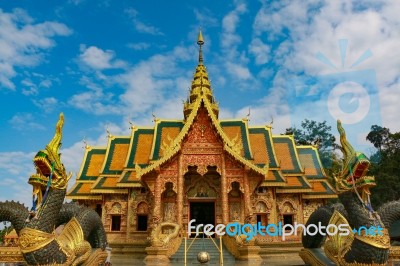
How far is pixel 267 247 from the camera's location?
17.2m

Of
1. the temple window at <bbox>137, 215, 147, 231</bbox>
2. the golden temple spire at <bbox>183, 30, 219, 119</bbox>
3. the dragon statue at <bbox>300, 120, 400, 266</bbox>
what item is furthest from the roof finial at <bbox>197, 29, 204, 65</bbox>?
the dragon statue at <bbox>300, 120, 400, 266</bbox>

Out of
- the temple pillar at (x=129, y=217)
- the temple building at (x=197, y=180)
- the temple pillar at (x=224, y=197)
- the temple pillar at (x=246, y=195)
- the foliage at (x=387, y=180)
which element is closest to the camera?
the temple pillar at (x=246, y=195)

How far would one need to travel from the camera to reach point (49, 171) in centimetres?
756

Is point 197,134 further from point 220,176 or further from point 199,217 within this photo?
point 199,217

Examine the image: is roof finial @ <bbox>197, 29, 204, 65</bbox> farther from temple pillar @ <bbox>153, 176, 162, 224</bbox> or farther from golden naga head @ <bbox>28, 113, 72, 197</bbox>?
golden naga head @ <bbox>28, 113, 72, 197</bbox>

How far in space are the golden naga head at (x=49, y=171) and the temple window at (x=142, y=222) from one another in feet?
37.3

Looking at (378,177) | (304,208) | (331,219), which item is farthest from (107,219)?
(378,177)

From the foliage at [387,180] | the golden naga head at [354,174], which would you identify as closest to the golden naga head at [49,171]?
the golden naga head at [354,174]

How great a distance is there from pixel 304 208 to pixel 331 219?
38.7ft

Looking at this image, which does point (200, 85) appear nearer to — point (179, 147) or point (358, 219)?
point (179, 147)

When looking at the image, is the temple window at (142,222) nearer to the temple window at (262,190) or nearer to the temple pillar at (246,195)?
the temple pillar at (246,195)

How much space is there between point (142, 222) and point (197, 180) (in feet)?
12.6

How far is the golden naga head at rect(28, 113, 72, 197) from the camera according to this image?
738cm

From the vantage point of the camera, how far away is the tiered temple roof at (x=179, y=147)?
17594 millimetres
